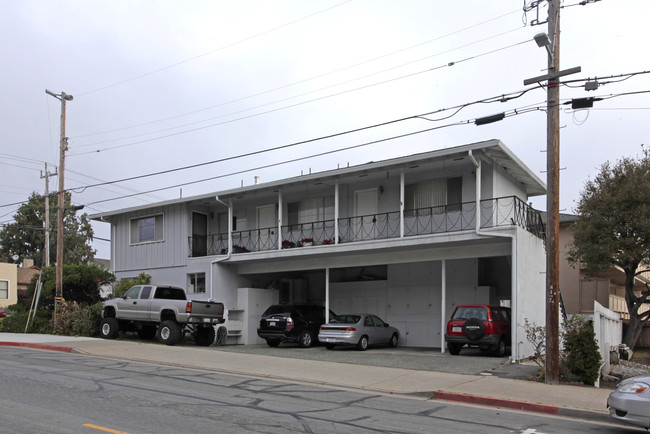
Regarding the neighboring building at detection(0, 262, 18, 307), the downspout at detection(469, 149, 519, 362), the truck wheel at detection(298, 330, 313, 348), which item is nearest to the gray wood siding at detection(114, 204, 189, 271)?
the truck wheel at detection(298, 330, 313, 348)

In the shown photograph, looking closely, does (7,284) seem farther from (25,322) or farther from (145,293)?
(145,293)

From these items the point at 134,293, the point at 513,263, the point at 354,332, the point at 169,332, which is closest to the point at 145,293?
the point at 134,293

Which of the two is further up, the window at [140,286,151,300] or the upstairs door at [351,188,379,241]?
the upstairs door at [351,188,379,241]

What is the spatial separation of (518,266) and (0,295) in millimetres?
37216

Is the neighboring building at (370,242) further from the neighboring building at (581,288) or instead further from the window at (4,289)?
the window at (4,289)

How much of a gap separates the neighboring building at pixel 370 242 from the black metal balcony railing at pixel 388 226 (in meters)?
0.04

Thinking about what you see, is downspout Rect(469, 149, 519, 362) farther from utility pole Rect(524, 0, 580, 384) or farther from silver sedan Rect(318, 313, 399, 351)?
silver sedan Rect(318, 313, 399, 351)

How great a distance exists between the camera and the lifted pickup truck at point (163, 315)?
64.3 ft

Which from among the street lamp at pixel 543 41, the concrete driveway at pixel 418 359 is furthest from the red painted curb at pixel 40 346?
the street lamp at pixel 543 41

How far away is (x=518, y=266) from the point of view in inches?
670

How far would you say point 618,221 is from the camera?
2194 centimetres

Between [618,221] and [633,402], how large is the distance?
1555 centimetres

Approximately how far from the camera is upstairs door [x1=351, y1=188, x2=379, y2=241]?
21375 mm

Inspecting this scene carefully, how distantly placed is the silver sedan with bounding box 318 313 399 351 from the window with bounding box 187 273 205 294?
6.82 meters
